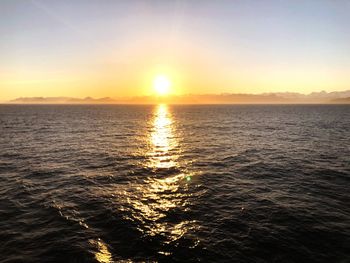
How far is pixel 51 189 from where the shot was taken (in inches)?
1069

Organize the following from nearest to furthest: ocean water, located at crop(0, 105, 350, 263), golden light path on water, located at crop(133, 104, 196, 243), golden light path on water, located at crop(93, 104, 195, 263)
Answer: ocean water, located at crop(0, 105, 350, 263), golden light path on water, located at crop(93, 104, 195, 263), golden light path on water, located at crop(133, 104, 196, 243)

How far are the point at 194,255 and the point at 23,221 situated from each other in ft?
44.8

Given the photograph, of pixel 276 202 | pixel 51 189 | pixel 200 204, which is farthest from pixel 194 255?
pixel 51 189

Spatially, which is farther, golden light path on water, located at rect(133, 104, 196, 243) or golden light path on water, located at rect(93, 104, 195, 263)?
golden light path on water, located at rect(133, 104, 196, 243)

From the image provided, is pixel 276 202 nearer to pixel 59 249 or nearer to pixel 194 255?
pixel 194 255

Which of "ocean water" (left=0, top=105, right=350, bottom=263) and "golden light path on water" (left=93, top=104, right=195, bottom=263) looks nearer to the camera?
"ocean water" (left=0, top=105, right=350, bottom=263)

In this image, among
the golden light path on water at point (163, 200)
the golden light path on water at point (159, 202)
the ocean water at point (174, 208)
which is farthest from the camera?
the golden light path on water at point (163, 200)

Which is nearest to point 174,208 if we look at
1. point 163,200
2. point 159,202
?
point 159,202

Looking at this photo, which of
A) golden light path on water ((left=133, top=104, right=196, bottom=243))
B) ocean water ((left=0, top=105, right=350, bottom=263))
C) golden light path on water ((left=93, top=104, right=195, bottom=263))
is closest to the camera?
ocean water ((left=0, top=105, right=350, bottom=263))

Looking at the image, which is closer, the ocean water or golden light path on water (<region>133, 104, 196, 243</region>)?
the ocean water

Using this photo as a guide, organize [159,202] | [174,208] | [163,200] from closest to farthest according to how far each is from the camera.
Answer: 1. [174,208]
2. [159,202]
3. [163,200]

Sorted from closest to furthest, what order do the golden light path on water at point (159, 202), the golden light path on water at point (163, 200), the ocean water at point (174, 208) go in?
the ocean water at point (174, 208)
the golden light path on water at point (159, 202)
the golden light path on water at point (163, 200)

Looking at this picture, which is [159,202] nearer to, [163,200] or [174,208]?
[163,200]

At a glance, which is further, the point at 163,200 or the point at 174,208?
the point at 163,200
